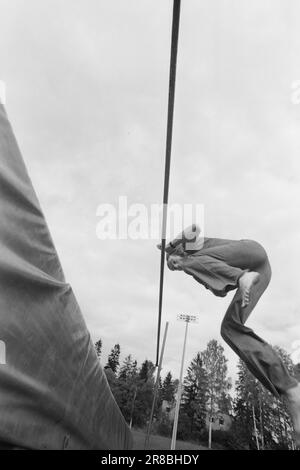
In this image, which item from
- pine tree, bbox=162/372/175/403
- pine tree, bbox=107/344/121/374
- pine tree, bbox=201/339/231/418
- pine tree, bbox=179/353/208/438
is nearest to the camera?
pine tree, bbox=201/339/231/418

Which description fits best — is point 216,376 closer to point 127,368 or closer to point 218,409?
point 218,409

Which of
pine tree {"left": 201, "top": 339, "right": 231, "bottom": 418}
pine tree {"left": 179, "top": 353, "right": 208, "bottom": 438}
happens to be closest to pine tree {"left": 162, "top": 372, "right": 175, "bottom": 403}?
pine tree {"left": 179, "top": 353, "right": 208, "bottom": 438}

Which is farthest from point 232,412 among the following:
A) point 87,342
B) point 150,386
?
point 87,342

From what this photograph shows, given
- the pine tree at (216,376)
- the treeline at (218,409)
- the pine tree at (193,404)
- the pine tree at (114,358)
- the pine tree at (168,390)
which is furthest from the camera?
the pine tree at (114,358)

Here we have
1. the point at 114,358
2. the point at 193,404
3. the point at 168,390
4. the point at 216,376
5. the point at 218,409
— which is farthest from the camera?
the point at 114,358

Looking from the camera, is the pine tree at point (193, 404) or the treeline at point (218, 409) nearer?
the treeline at point (218, 409)

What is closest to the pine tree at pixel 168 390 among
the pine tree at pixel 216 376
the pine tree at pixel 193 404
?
the pine tree at pixel 193 404

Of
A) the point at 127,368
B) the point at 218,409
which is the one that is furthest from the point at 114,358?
the point at 218,409

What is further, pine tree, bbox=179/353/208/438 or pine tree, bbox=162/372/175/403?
pine tree, bbox=162/372/175/403

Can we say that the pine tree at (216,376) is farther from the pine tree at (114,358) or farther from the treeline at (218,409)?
the pine tree at (114,358)

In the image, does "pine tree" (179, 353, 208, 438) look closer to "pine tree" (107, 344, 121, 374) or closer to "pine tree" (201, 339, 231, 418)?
"pine tree" (201, 339, 231, 418)

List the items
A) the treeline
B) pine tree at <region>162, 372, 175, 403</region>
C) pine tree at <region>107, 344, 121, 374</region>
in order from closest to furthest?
the treeline < pine tree at <region>162, 372, 175, 403</region> < pine tree at <region>107, 344, 121, 374</region>

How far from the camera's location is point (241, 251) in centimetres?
186
